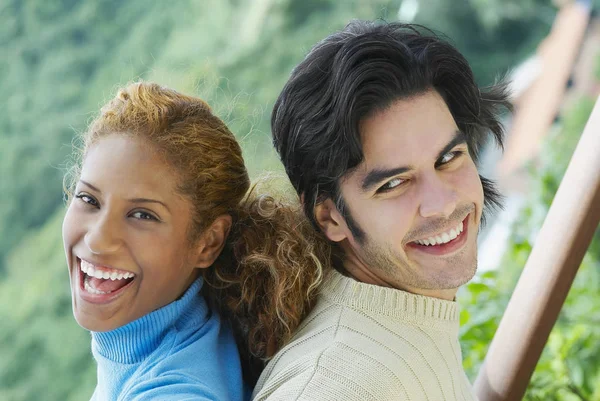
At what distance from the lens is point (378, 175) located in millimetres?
1447

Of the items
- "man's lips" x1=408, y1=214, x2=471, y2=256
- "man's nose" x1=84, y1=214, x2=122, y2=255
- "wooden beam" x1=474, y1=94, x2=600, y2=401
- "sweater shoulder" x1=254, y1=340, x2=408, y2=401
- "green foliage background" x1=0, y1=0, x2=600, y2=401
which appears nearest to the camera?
"sweater shoulder" x1=254, y1=340, x2=408, y2=401

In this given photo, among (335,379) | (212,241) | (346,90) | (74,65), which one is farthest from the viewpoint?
(74,65)

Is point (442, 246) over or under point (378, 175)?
under

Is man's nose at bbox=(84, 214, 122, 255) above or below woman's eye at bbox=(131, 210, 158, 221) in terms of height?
below

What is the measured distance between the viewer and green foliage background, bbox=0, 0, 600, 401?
6.42 m

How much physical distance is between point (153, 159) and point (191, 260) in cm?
20

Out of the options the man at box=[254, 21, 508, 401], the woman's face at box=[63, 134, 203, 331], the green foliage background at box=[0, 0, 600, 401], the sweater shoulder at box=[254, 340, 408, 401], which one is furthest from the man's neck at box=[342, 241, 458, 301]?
the green foliage background at box=[0, 0, 600, 401]

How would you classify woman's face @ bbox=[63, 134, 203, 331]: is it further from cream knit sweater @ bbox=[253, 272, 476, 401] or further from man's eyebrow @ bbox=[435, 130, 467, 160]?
man's eyebrow @ bbox=[435, 130, 467, 160]

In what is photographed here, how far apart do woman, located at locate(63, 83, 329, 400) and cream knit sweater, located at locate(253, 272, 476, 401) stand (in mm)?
70

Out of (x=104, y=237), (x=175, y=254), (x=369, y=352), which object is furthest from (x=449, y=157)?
(x=104, y=237)

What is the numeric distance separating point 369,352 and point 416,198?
284 mm

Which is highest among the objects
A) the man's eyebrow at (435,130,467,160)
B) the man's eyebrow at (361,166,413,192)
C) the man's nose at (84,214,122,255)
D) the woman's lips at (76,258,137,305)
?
the man's eyebrow at (435,130,467,160)

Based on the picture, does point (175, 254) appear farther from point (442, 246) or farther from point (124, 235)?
point (442, 246)

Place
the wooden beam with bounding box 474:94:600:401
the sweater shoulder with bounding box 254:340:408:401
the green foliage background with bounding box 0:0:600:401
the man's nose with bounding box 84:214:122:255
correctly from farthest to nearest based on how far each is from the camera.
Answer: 1. the green foliage background with bounding box 0:0:600:401
2. the wooden beam with bounding box 474:94:600:401
3. the man's nose with bounding box 84:214:122:255
4. the sweater shoulder with bounding box 254:340:408:401
